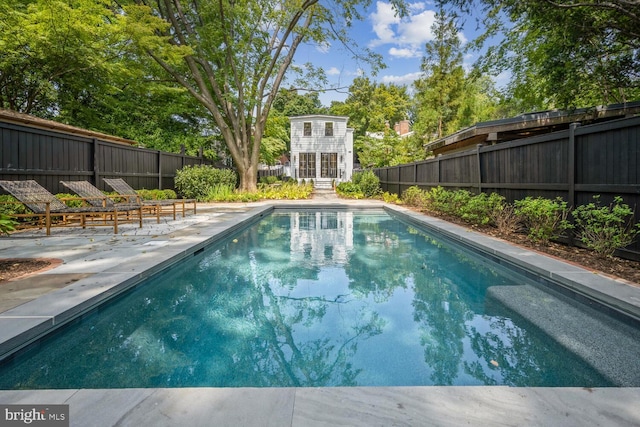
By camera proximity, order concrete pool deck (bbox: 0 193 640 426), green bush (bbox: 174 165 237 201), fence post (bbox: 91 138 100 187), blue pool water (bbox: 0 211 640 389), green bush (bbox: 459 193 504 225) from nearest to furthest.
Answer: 1. concrete pool deck (bbox: 0 193 640 426)
2. blue pool water (bbox: 0 211 640 389)
3. green bush (bbox: 459 193 504 225)
4. fence post (bbox: 91 138 100 187)
5. green bush (bbox: 174 165 237 201)

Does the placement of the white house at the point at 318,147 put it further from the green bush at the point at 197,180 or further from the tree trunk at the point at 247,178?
the green bush at the point at 197,180

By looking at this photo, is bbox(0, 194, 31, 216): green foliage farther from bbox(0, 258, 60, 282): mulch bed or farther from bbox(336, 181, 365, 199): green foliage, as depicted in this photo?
bbox(336, 181, 365, 199): green foliage

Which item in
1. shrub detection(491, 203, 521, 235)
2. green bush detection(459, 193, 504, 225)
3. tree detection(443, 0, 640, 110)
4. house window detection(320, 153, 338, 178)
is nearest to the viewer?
tree detection(443, 0, 640, 110)

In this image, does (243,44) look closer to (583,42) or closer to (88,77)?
(88,77)

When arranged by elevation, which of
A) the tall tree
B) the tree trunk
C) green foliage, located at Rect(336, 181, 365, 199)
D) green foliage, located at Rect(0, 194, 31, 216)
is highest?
the tall tree

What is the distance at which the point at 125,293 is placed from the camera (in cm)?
336

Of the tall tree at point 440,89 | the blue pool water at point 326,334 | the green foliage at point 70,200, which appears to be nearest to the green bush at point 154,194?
the green foliage at point 70,200

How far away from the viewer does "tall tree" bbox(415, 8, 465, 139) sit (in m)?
21.6

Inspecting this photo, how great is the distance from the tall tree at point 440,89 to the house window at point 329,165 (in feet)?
19.4

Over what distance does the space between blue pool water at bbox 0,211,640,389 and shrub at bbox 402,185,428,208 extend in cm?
651

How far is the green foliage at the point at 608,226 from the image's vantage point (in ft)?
13.0

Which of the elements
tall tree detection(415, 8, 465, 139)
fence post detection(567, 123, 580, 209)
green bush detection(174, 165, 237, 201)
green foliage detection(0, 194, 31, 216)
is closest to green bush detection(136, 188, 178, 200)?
green bush detection(174, 165, 237, 201)

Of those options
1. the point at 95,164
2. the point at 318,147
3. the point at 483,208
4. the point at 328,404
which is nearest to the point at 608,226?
the point at 483,208

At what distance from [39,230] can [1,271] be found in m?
3.80
